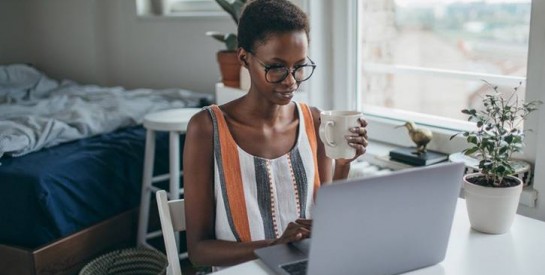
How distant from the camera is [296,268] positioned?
992 mm

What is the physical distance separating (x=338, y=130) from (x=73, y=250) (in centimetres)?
143

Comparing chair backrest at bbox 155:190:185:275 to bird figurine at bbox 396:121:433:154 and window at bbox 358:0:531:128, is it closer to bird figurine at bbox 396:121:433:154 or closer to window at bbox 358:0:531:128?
bird figurine at bbox 396:121:433:154

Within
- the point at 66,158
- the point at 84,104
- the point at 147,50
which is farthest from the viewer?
the point at 147,50

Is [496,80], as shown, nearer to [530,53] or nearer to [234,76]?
[530,53]

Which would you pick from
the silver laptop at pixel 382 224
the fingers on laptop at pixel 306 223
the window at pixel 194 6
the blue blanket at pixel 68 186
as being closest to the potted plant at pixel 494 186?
the silver laptop at pixel 382 224

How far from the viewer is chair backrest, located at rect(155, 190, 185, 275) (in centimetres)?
123

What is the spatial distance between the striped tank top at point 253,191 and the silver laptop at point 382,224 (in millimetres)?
293

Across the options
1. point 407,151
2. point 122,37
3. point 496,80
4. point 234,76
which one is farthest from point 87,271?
point 122,37

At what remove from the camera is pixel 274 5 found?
1.30 meters

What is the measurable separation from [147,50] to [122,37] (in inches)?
8.9

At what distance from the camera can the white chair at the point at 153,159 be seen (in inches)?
90.4

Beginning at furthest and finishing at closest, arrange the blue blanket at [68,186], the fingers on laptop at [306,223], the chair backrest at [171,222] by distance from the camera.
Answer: the blue blanket at [68,186]
the chair backrest at [171,222]
the fingers on laptop at [306,223]

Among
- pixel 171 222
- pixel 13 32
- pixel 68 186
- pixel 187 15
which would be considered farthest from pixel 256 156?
pixel 13 32

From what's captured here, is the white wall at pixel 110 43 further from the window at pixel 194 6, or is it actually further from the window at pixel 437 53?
the window at pixel 437 53
